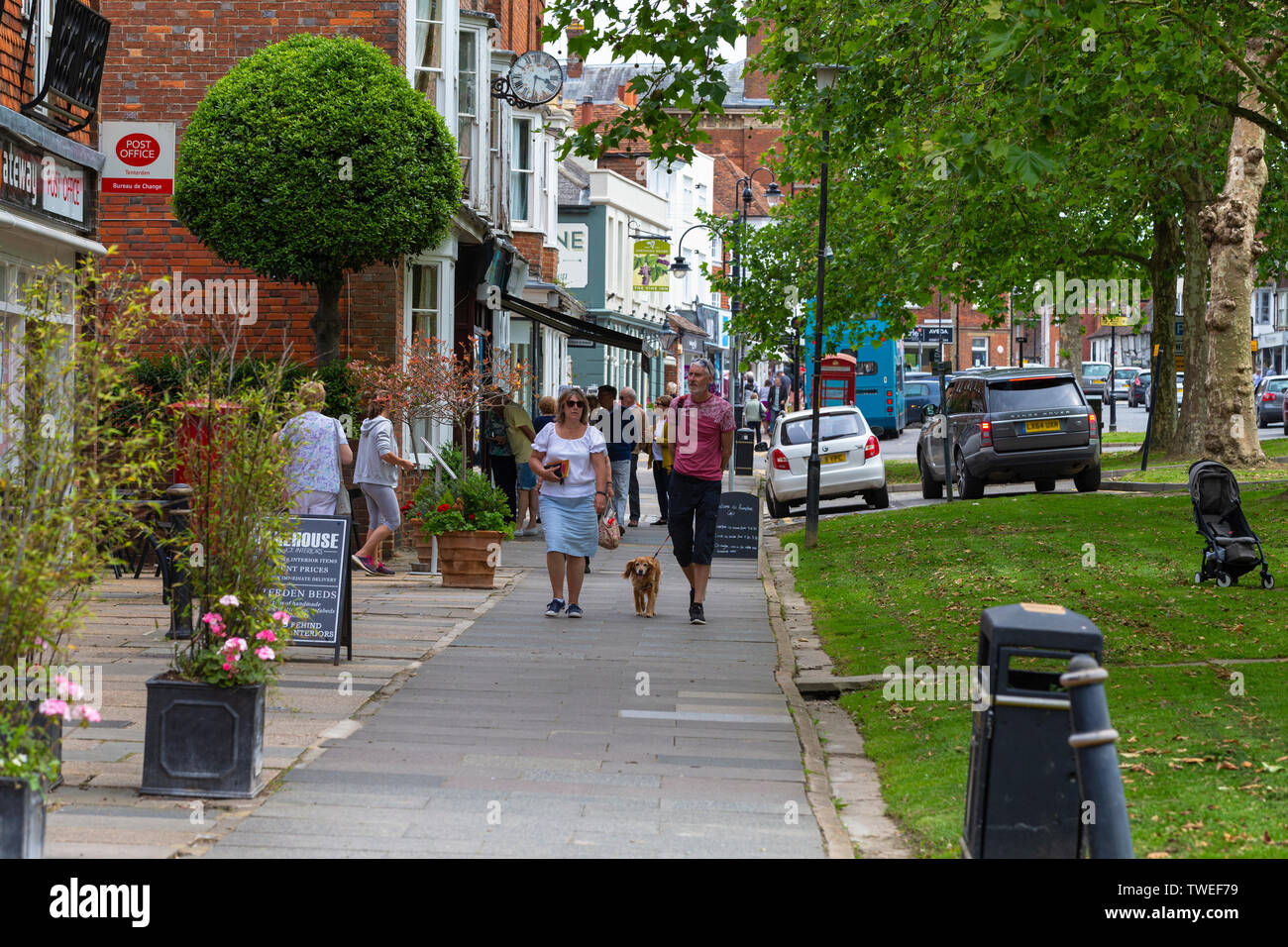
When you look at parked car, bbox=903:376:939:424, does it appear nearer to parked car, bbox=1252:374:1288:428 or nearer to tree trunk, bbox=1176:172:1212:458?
parked car, bbox=1252:374:1288:428

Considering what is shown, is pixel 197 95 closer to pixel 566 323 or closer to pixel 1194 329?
pixel 566 323

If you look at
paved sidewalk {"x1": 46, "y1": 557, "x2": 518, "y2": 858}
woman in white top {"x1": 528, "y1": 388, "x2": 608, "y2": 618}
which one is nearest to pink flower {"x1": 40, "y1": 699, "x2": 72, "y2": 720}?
paved sidewalk {"x1": 46, "y1": 557, "x2": 518, "y2": 858}

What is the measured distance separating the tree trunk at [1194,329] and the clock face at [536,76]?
11.8m

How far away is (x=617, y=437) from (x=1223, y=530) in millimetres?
9887

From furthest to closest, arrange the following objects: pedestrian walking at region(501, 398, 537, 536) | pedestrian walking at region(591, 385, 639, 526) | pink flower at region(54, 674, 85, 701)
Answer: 1. pedestrian walking at region(591, 385, 639, 526)
2. pedestrian walking at region(501, 398, 537, 536)
3. pink flower at region(54, 674, 85, 701)

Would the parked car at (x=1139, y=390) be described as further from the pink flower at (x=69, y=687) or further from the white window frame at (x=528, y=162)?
the pink flower at (x=69, y=687)

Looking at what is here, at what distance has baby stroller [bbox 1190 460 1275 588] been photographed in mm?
13117

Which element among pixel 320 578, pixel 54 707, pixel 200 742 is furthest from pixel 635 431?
pixel 54 707

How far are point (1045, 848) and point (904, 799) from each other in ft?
4.92

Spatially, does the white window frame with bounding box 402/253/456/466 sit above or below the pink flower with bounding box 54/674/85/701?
above

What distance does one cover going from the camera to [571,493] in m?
12.7

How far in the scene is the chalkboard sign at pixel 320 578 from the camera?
10078 millimetres

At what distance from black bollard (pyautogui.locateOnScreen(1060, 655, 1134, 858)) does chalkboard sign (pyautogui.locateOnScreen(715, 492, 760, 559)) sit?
13.3 m

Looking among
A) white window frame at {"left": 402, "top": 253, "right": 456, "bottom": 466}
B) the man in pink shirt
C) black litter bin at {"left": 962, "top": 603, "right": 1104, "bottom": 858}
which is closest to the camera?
black litter bin at {"left": 962, "top": 603, "right": 1104, "bottom": 858}
